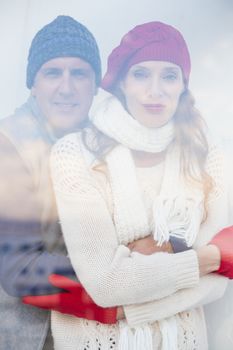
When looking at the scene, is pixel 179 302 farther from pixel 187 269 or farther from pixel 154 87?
pixel 154 87

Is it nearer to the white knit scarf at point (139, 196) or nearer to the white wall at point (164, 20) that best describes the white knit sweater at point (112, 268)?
the white knit scarf at point (139, 196)

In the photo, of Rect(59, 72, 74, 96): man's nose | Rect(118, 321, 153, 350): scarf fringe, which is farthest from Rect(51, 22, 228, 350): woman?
Rect(59, 72, 74, 96): man's nose

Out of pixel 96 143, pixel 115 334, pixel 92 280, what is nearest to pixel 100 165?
pixel 96 143

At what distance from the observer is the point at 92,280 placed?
150 centimetres

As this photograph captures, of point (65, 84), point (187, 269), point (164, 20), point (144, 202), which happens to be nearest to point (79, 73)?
point (65, 84)

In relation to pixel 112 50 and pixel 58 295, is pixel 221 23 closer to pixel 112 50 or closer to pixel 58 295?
pixel 112 50

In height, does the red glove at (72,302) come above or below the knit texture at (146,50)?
below

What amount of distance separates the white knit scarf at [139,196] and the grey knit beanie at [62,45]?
145mm

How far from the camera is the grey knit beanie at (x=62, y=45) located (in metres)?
1.57

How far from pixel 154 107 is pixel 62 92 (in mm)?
287

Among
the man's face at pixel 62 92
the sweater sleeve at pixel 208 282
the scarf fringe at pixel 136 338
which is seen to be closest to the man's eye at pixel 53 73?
the man's face at pixel 62 92

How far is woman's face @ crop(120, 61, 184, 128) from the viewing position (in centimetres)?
160

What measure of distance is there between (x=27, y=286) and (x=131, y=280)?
31cm

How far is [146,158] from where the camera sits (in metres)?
1.62
